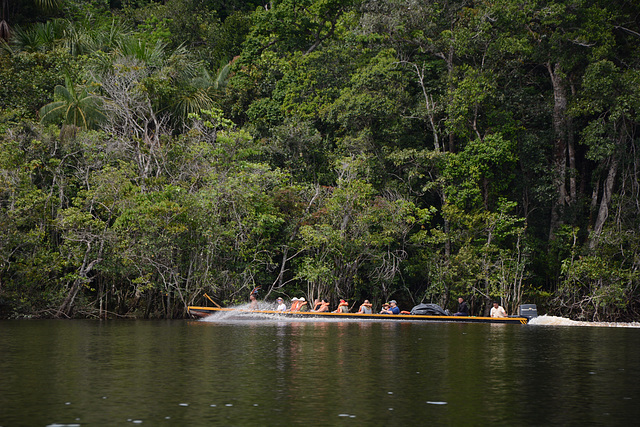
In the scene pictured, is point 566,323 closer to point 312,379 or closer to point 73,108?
point 312,379

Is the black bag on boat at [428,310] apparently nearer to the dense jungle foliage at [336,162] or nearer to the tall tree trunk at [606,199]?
the dense jungle foliage at [336,162]

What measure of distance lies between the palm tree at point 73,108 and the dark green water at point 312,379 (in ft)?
42.3

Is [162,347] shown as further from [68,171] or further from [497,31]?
[497,31]

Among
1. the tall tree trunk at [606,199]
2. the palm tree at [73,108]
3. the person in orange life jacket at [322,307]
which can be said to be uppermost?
the palm tree at [73,108]

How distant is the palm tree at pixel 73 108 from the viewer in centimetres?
2973

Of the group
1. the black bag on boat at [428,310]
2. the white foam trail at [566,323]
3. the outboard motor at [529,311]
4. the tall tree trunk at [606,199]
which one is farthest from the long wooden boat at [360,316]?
the tall tree trunk at [606,199]

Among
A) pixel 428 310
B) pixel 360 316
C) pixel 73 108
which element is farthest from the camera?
pixel 73 108

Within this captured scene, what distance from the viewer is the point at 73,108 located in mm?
29875

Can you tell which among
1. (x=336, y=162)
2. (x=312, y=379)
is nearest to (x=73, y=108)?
(x=336, y=162)

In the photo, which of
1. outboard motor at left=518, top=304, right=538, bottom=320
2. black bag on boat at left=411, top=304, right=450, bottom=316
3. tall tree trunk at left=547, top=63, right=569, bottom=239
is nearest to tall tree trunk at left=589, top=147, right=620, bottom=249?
tall tree trunk at left=547, top=63, right=569, bottom=239

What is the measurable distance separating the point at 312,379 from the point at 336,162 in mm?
21435

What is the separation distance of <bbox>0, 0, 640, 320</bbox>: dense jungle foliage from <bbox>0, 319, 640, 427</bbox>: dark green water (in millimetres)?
8605

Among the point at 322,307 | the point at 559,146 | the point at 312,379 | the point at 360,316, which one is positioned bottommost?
the point at 312,379

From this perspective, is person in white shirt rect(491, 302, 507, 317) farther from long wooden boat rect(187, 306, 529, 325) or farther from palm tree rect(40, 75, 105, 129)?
palm tree rect(40, 75, 105, 129)
